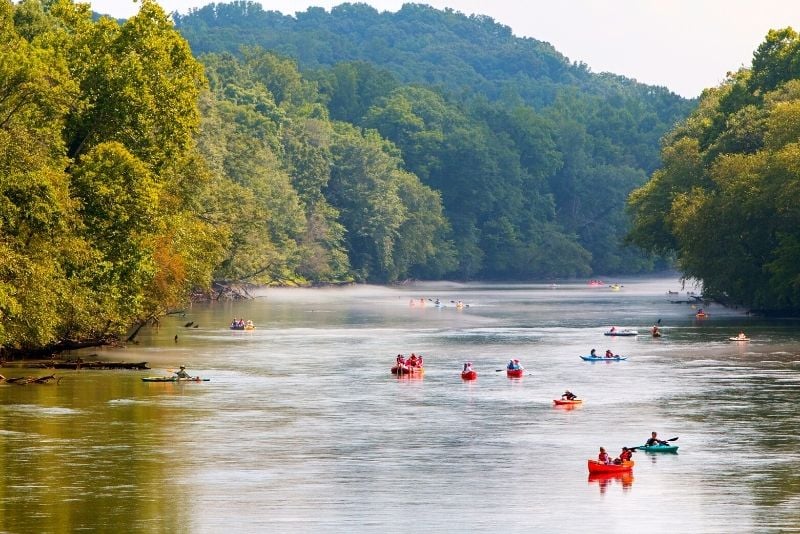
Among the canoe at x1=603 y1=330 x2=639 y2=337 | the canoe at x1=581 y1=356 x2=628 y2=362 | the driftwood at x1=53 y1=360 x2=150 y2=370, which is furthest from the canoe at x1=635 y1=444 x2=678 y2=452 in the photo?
the canoe at x1=603 y1=330 x2=639 y2=337

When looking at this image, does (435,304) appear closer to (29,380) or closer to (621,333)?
(621,333)

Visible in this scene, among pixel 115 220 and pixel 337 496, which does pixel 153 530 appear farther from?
pixel 115 220

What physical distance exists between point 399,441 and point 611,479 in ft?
37.0

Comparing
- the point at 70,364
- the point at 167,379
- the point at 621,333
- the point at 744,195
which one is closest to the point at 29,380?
the point at 167,379

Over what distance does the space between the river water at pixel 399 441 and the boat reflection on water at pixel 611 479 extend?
0.35 ft

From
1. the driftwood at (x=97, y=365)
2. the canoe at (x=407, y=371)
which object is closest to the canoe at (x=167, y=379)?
the driftwood at (x=97, y=365)

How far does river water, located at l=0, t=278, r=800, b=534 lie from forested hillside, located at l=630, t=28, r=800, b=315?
2304 centimetres

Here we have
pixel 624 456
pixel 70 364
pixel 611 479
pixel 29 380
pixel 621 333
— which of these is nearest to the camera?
pixel 611 479

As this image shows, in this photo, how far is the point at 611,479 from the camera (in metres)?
51.0

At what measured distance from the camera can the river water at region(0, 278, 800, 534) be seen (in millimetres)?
45156

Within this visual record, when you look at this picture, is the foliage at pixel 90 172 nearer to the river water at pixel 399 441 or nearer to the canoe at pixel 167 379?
the river water at pixel 399 441

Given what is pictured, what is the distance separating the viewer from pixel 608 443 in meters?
59.2

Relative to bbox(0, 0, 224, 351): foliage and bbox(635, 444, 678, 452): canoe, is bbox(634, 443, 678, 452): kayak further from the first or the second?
bbox(0, 0, 224, 351): foliage

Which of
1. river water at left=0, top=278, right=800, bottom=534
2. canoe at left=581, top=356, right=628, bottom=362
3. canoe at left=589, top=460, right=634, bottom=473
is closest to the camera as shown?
river water at left=0, top=278, right=800, bottom=534
